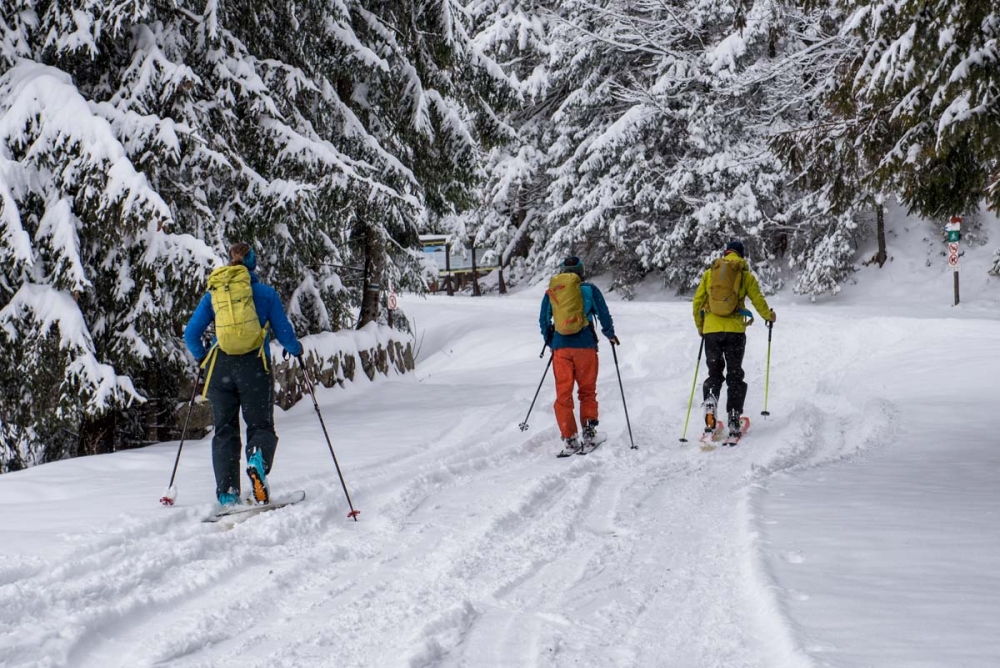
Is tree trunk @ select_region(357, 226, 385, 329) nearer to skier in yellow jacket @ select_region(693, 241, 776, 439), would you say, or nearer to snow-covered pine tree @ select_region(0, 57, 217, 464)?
snow-covered pine tree @ select_region(0, 57, 217, 464)

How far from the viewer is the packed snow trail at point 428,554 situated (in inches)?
148

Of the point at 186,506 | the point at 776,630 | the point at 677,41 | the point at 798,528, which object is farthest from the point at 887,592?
the point at 677,41

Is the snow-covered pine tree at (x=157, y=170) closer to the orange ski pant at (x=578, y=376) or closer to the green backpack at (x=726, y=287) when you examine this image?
the orange ski pant at (x=578, y=376)

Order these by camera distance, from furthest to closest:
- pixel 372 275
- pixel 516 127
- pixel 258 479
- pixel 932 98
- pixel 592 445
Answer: pixel 516 127, pixel 372 275, pixel 592 445, pixel 932 98, pixel 258 479

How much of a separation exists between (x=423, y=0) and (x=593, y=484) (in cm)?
772

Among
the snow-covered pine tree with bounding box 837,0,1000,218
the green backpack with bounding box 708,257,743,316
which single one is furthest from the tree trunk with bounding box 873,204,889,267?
the snow-covered pine tree with bounding box 837,0,1000,218

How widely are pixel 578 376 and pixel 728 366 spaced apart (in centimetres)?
168

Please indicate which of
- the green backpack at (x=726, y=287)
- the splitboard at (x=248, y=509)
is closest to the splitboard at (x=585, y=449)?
the green backpack at (x=726, y=287)

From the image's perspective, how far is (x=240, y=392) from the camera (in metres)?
6.31

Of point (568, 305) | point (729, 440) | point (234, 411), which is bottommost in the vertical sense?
point (729, 440)

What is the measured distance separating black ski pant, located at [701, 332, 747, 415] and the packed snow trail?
0.50 metres

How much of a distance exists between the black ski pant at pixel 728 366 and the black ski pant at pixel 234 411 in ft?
15.9

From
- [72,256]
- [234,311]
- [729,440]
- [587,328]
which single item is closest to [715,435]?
[729,440]

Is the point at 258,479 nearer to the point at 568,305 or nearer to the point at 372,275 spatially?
the point at 568,305
